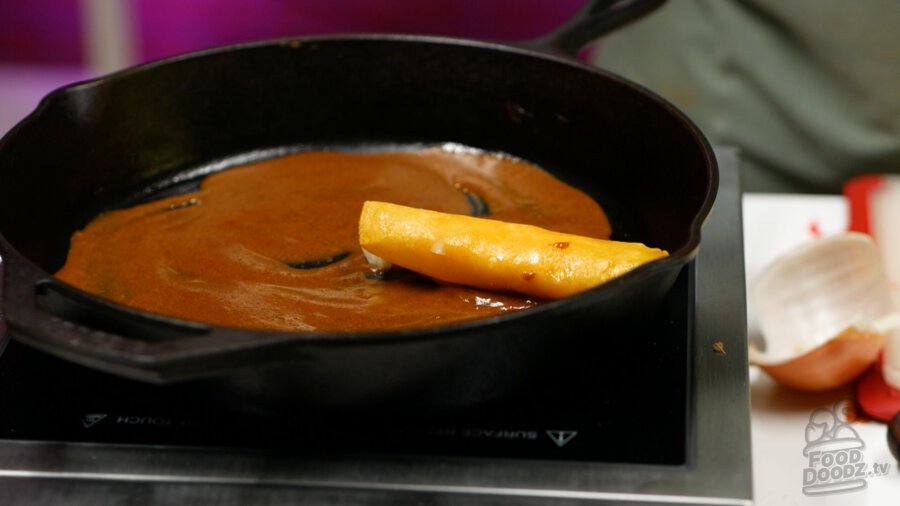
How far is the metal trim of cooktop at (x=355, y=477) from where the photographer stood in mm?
784

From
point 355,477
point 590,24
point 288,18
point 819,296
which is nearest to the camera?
point 355,477

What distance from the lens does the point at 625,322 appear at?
84 cm

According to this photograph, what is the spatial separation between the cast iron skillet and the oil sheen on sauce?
5 cm

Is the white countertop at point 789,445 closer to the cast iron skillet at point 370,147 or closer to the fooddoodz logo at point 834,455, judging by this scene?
the fooddoodz logo at point 834,455

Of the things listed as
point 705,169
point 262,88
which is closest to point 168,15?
point 262,88

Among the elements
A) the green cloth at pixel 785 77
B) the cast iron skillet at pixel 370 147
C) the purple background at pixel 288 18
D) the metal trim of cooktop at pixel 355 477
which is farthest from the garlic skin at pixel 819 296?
the purple background at pixel 288 18

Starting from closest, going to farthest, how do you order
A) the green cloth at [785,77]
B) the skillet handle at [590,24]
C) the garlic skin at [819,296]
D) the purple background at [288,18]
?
the garlic skin at [819,296]
the skillet handle at [590,24]
the green cloth at [785,77]
the purple background at [288,18]

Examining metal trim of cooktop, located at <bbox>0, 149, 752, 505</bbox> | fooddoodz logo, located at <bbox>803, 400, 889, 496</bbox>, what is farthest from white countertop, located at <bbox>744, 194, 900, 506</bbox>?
metal trim of cooktop, located at <bbox>0, 149, 752, 505</bbox>

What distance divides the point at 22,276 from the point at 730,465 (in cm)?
58

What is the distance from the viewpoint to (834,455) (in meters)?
0.99

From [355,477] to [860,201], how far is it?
85cm

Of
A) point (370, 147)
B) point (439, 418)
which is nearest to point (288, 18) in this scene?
point (370, 147)

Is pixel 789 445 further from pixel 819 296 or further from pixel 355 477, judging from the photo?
pixel 355 477

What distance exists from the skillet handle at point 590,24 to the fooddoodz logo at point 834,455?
1.81 feet
